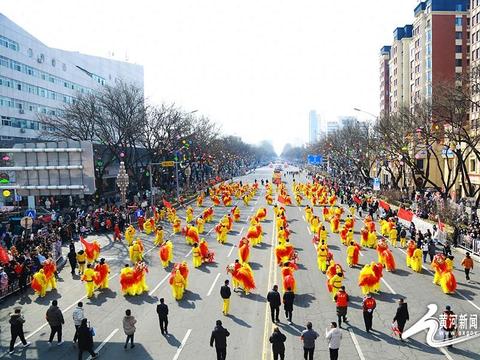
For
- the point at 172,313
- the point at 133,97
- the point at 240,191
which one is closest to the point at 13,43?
the point at 133,97

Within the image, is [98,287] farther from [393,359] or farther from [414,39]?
[414,39]

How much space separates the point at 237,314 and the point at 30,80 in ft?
162

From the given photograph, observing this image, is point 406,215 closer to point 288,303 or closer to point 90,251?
point 288,303

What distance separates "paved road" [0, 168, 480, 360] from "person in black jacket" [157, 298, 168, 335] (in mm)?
219

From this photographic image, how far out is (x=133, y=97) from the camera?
1736 inches

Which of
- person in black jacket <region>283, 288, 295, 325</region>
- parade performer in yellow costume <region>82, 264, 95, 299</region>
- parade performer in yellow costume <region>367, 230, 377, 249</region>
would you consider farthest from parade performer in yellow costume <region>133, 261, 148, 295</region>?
parade performer in yellow costume <region>367, 230, 377, 249</region>

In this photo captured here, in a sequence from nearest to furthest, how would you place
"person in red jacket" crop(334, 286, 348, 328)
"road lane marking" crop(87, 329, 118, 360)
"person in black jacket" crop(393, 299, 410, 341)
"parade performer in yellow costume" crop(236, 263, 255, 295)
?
1. "road lane marking" crop(87, 329, 118, 360)
2. "person in black jacket" crop(393, 299, 410, 341)
3. "person in red jacket" crop(334, 286, 348, 328)
4. "parade performer in yellow costume" crop(236, 263, 255, 295)

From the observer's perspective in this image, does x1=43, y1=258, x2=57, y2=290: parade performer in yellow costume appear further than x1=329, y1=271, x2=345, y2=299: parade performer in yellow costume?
Yes

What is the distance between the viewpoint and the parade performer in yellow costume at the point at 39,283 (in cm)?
1680

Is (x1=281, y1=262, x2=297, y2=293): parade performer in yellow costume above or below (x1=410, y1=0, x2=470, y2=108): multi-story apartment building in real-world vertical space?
below

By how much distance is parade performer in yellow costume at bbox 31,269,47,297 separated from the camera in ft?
55.1

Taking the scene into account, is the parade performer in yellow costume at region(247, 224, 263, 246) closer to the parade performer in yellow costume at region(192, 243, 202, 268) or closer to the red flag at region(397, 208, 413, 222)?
the parade performer in yellow costume at region(192, 243, 202, 268)

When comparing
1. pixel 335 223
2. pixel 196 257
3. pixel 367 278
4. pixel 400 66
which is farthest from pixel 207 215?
pixel 400 66

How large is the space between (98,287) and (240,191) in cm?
3933
